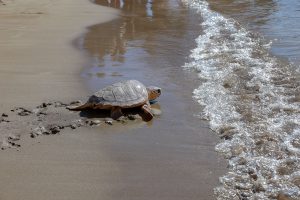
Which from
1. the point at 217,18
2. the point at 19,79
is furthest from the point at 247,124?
the point at 217,18

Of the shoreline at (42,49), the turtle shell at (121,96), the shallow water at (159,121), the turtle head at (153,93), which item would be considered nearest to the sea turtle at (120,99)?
the turtle shell at (121,96)

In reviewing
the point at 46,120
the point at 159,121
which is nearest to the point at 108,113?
the point at 159,121

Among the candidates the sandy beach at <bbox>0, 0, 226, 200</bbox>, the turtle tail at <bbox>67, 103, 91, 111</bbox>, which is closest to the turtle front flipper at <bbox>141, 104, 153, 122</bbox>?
the sandy beach at <bbox>0, 0, 226, 200</bbox>

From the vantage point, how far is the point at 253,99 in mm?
6484

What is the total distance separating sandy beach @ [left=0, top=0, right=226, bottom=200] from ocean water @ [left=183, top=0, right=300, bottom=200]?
0.69 ft

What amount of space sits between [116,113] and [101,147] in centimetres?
83

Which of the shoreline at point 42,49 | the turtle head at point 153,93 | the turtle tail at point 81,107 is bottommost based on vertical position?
the shoreline at point 42,49

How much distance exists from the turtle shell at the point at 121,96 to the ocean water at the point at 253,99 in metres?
0.83

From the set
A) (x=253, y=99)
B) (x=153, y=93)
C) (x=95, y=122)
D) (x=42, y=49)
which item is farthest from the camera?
(x=42, y=49)

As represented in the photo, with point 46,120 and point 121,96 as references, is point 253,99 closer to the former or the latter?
point 121,96

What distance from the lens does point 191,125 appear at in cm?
573

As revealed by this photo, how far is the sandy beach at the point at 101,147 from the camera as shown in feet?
14.0

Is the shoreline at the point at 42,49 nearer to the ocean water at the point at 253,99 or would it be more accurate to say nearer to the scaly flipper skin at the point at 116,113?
the scaly flipper skin at the point at 116,113

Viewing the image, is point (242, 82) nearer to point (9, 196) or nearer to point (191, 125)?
point (191, 125)
